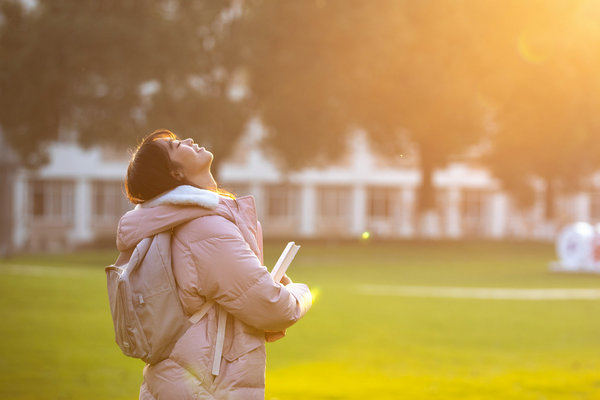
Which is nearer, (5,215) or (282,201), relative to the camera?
(5,215)

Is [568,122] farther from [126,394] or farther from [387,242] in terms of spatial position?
[126,394]

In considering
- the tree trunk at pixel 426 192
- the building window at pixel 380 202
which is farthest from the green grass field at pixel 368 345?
the building window at pixel 380 202

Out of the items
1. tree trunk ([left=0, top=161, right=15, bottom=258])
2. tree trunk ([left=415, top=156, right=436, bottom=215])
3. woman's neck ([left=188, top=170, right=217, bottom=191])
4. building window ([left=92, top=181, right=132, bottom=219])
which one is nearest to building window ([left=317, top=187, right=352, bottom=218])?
building window ([left=92, top=181, right=132, bottom=219])

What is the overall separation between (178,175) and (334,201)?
61228 millimetres

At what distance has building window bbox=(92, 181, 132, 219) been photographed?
58.2 metres

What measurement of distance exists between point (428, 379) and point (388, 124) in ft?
84.1

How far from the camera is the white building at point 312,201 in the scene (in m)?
56.2

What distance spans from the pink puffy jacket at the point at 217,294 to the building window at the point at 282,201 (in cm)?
5959

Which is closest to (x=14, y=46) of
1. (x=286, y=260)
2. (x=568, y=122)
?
(x=568, y=122)

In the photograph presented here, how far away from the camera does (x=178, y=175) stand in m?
3.29

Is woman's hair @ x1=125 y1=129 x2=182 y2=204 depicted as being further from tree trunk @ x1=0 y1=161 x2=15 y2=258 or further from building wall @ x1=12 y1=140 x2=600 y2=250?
building wall @ x1=12 y1=140 x2=600 y2=250

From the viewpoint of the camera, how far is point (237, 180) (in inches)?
2415

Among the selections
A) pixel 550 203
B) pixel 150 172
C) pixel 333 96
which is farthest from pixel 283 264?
pixel 550 203

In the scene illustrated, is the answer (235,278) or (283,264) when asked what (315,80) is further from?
(235,278)
